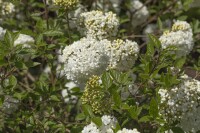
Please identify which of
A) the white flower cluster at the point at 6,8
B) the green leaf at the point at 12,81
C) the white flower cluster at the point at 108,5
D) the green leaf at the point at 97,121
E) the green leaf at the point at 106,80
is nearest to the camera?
the green leaf at the point at 97,121

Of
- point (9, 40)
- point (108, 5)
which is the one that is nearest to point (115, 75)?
point (9, 40)

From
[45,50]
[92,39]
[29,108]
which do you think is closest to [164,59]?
[92,39]

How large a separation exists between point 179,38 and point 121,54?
0.63 metres

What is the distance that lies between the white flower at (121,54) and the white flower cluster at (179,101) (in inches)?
14.6

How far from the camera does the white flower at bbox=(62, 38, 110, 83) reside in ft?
9.67

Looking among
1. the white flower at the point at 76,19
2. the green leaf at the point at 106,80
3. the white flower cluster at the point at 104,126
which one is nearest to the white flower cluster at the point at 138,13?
the white flower at the point at 76,19

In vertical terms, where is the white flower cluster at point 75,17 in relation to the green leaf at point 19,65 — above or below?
above

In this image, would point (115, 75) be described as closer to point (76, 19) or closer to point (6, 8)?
point (76, 19)

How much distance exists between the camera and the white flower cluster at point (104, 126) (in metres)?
2.69

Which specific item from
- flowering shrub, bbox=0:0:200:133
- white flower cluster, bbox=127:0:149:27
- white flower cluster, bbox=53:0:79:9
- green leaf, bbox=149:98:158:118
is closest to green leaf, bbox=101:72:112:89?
flowering shrub, bbox=0:0:200:133

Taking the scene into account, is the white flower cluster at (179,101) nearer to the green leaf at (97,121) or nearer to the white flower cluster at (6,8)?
the green leaf at (97,121)

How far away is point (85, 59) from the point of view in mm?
2943

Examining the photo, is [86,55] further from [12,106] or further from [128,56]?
[12,106]

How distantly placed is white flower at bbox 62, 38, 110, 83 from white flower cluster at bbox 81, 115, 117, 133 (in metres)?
0.35
